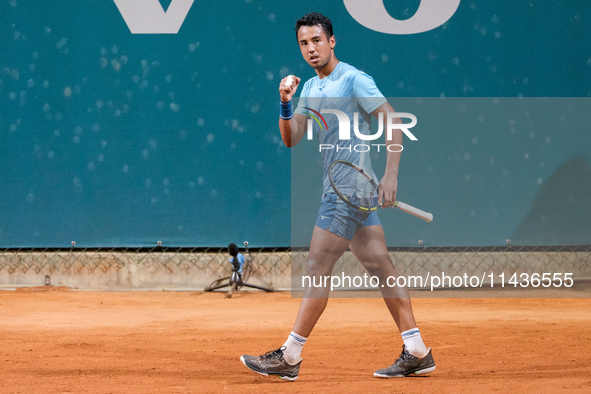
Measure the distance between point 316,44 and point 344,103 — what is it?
381 mm

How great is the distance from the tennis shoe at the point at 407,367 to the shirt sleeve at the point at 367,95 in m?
1.37

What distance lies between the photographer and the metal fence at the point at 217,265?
8805 millimetres

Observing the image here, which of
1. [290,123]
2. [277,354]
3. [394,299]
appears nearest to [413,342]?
[394,299]

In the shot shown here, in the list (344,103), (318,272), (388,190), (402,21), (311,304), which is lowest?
(311,304)

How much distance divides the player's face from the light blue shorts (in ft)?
2.59

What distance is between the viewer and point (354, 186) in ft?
13.1

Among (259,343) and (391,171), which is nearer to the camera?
(391,171)

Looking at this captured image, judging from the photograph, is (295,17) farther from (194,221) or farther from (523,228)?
(523,228)

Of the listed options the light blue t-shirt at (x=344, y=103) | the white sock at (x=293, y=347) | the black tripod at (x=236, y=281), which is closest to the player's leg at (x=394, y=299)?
the light blue t-shirt at (x=344, y=103)

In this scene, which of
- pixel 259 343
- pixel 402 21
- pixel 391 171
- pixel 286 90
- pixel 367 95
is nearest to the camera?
pixel 286 90

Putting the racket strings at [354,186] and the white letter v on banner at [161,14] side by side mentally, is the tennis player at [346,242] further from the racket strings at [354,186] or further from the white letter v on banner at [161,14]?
the white letter v on banner at [161,14]

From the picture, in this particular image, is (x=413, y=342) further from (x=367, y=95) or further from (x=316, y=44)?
(x=316, y=44)

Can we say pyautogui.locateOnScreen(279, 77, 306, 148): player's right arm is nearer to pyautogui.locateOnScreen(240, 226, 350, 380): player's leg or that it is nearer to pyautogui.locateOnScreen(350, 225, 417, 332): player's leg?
pyautogui.locateOnScreen(240, 226, 350, 380): player's leg

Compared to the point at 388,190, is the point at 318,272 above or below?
below
